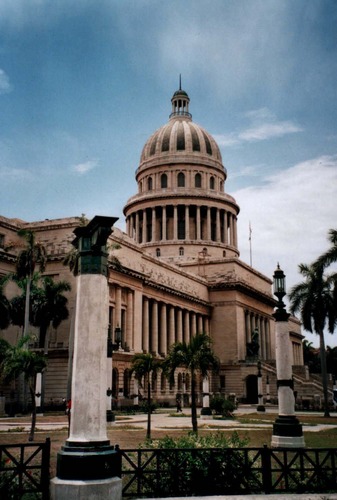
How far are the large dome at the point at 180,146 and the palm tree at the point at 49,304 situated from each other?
57824mm

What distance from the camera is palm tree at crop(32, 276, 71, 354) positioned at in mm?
52281

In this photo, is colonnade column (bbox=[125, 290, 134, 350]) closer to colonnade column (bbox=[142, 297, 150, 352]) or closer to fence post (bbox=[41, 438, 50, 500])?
colonnade column (bbox=[142, 297, 150, 352])

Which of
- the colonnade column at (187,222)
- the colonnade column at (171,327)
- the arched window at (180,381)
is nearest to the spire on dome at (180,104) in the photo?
the colonnade column at (187,222)

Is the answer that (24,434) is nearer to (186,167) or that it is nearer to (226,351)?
(226,351)

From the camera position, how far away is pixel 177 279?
8156 centimetres

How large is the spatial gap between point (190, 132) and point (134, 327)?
5593 cm

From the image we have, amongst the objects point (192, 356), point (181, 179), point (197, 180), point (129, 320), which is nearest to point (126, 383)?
point (129, 320)

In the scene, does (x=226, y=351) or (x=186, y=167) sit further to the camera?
(x=186, y=167)

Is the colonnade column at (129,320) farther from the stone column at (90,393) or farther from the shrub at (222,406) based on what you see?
the stone column at (90,393)

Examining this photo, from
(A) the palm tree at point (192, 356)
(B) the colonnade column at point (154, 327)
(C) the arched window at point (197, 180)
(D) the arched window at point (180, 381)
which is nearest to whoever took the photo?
(A) the palm tree at point (192, 356)

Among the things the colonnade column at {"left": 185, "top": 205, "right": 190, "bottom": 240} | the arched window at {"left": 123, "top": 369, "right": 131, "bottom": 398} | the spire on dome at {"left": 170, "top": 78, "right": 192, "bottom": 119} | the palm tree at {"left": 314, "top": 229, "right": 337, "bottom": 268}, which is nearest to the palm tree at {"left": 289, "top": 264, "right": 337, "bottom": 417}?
the palm tree at {"left": 314, "top": 229, "right": 337, "bottom": 268}

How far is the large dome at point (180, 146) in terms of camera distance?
107562 mm

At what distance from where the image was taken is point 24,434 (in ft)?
89.9

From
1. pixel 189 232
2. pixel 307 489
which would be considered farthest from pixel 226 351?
pixel 307 489
